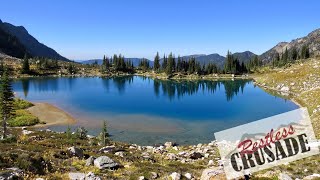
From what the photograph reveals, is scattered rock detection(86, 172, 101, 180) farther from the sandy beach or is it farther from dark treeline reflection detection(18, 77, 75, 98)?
dark treeline reflection detection(18, 77, 75, 98)

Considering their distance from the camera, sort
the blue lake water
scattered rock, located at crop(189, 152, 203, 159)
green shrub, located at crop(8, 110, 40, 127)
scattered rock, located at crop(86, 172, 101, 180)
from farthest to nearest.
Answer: green shrub, located at crop(8, 110, 40, 127)
the blue lake water
scattered rock, located at crop(189, 152, 203, 159)
scattered rock, located at crop(86, 172, 101, 180)

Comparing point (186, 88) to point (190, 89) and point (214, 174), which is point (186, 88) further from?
point (214, 174)

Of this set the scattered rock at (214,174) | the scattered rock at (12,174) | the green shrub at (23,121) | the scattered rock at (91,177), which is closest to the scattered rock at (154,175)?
the scattered rock at (91,177)

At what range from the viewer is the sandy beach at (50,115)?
62.7m

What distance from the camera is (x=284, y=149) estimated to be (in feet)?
84.7

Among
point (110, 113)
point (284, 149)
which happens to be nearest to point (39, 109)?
point (110, 113)

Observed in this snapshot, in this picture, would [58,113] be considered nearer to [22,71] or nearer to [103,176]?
[103,176]

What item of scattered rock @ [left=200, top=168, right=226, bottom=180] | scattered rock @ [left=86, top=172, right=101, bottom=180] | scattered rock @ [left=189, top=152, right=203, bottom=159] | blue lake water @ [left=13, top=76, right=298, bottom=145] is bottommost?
blue lake water @ [left=13, top=76, right=298, bottom=145]

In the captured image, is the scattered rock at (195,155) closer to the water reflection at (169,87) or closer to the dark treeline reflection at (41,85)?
the water reflection at (169,87)

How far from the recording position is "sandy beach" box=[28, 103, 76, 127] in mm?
62688

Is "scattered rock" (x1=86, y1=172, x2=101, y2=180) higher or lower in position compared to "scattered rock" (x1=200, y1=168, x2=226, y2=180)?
lower

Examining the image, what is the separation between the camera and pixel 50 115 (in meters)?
69.9

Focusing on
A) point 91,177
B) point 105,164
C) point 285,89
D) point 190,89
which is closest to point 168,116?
point 105,164

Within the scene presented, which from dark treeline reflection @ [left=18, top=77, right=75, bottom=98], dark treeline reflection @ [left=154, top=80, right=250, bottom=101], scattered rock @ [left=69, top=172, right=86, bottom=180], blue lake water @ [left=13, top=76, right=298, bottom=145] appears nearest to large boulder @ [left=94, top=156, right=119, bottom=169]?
scattered rock @ [left=69, top=172, right=86, bottom=180]
